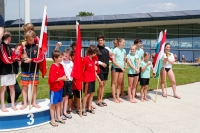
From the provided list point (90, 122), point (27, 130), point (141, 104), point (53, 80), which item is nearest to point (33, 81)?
point (53, 80)

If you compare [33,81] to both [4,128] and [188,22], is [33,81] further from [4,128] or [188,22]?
[188,22]

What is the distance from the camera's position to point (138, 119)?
5.08 meters

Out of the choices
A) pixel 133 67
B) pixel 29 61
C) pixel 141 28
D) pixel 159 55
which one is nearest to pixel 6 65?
pixel 29 61

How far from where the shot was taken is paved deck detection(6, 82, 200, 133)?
14.4 ft

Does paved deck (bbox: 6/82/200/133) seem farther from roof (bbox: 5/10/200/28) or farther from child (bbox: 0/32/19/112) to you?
roof (bbox: 5/10/200/28)

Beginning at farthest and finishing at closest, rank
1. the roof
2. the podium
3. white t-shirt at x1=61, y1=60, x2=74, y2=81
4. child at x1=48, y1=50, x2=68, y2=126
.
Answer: the roof < white t-shirt at x1=61, y1=60, x2=74, y2=81 < child at x1=48, y1=50, x2=68, y2=126 < the podium

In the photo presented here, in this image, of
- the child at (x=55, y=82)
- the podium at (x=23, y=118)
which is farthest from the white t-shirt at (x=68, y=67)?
the podium at (x=23, y=118)

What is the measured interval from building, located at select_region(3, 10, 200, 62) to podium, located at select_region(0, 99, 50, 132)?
24.3 m

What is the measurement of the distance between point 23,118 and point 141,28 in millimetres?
28963

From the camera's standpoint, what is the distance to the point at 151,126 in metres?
4.62

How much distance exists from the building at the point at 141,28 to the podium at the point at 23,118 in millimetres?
24266

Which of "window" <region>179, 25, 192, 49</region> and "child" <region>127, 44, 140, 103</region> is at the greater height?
"window" <region>179, 25, 192, 49</region>

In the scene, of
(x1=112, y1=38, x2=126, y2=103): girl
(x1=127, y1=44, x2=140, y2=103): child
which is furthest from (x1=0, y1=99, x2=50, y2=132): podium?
(x1=127, y1=44, x2=140, y2=103): child

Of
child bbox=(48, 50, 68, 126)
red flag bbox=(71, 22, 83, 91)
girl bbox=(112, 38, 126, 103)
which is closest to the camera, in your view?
child bbox=(48, 50, 68, 126)
